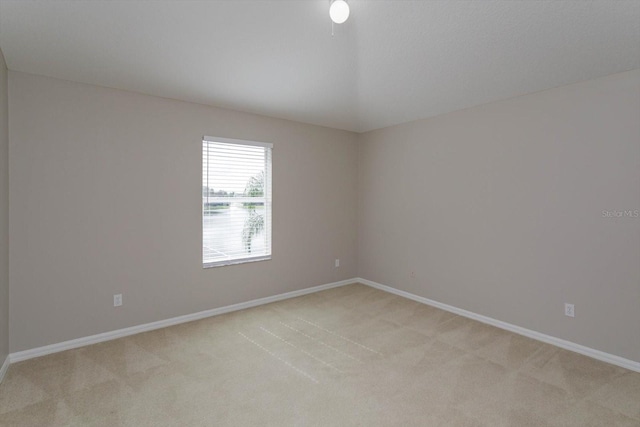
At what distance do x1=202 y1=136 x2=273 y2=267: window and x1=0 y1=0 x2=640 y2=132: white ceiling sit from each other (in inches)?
29.4

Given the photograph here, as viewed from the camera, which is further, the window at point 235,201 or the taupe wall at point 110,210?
the window at point 235,201

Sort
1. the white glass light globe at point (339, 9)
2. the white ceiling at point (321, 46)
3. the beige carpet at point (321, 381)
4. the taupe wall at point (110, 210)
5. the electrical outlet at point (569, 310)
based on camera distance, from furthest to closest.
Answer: the electrical outlet at point (569, 310) → the taupe wall at point (110, 210) → the beige carpet at point (321, 381) → the white ceiling at point (321, 46) → the white glass light globe at point (339, 9)

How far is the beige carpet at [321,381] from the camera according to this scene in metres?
2.11

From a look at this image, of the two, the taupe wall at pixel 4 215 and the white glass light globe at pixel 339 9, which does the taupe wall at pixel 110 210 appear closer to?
the taupe wall at pixel 4 215

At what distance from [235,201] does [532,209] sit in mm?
3316

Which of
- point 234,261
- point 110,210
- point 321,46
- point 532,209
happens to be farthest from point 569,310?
point 110,210

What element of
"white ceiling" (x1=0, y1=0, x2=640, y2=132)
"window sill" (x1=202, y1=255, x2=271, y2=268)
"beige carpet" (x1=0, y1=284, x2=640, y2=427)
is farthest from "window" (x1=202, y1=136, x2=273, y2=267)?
"beige carpet" (x1=0, y1=284, x2=640, y2=427)

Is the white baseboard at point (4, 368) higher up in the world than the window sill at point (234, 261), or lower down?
lower down

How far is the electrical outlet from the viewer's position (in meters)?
3.03

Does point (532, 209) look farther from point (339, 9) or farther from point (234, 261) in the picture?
point (234, 261)

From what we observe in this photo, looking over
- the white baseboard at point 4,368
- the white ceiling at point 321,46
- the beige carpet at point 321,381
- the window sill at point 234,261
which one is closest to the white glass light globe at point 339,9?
the white ceiling at point 321,46

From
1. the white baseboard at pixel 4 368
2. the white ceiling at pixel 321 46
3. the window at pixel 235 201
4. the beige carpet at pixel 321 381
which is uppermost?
the white ceiling at pixel 321 46

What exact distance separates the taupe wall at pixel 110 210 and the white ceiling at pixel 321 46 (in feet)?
0.91

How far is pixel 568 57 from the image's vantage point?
2498mm
